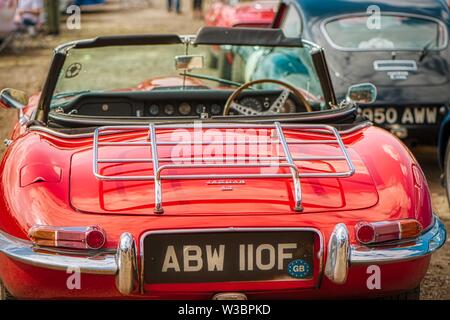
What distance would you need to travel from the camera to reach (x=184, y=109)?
5441mm

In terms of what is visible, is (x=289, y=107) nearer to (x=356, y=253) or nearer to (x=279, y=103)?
(x=279, y=103)

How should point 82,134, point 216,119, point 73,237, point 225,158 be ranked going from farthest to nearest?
point 216,119
point 82,134
point 225,158
point 73,237

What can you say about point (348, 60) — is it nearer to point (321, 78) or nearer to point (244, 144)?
point (321, 78)

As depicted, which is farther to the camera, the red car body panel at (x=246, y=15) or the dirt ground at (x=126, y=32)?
the red car body panel at (x=246, y=15)

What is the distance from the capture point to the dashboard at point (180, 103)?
5414 mm

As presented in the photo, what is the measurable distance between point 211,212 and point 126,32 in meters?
15.5

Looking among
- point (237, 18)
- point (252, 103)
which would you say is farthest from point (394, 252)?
point (237, 18)

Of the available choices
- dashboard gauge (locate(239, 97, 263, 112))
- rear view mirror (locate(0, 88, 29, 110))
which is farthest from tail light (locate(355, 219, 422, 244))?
rear view mirror (locate(0, 88, 29, 110))

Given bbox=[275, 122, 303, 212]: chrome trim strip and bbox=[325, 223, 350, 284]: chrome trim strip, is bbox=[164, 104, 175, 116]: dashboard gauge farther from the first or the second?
bbox=[325, 223, 350, 284]: chrome trim strip

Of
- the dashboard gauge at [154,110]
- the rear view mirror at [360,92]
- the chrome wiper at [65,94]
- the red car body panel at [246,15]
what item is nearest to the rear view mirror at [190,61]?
the dashboard gauge at [154,110]

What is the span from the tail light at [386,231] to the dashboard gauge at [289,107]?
1.75 metres

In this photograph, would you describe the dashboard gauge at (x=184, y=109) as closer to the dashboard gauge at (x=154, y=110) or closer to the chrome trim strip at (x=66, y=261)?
the dashboard gauge at (x=154, y=110)
